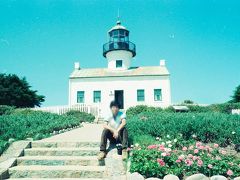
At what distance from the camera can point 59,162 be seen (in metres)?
5.55

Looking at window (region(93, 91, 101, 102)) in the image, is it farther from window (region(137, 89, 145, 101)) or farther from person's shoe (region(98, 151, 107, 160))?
person's shoe (region(98, 151, 107, 160))

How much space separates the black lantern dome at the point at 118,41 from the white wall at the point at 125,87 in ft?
14.1

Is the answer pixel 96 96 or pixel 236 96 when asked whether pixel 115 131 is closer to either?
pixel 96 96

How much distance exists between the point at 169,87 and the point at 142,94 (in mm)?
2951

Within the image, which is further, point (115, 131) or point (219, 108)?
point (219, 108)

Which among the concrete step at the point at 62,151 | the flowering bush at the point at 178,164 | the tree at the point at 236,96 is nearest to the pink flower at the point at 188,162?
the flowering bush at the point at 178,164

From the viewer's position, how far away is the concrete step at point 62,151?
590cm

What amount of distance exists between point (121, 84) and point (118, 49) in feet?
14.8

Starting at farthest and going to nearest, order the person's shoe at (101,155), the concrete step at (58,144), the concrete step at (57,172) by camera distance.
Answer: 1. the concrete step at (58,144)
2. the person's shoe at (101,155)
3. the concrete step at (57,172)

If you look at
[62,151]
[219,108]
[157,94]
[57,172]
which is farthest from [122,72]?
[57,172]

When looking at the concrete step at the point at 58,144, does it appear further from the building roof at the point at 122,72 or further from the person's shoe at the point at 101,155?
the building roof at the point at 122,72

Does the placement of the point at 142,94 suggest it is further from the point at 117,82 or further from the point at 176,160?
the point at 176,160

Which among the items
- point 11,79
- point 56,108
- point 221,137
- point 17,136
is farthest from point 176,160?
point 11,79

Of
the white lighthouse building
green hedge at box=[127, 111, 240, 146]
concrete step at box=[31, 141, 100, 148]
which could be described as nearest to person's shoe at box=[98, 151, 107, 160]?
concrete step at box=[31, 141, 100, 148]
